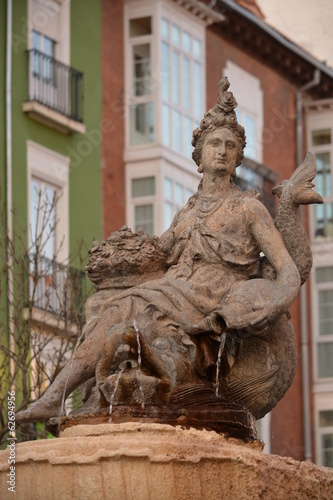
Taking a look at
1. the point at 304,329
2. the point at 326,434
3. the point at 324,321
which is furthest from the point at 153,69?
the point at 326,434

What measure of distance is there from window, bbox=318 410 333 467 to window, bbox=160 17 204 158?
762cm

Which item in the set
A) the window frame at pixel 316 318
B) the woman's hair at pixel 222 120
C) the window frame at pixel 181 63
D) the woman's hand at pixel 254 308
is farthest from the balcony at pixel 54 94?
the woman's hand at pixel 254 308

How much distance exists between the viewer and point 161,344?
12.6m

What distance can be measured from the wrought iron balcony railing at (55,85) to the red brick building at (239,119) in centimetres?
150

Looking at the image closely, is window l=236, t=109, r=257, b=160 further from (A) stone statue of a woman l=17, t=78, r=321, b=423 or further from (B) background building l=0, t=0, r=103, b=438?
(A) stone statue of a woman l=17, t=78, r=321, b=423

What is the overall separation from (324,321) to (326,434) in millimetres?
2648

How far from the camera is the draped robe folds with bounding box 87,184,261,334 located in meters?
12.9

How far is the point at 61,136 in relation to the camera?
3603cm

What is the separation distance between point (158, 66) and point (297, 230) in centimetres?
2568

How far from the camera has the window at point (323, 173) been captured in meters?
45.6

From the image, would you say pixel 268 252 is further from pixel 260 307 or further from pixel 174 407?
pixel 174 407

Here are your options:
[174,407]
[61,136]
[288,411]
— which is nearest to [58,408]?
[174,407]

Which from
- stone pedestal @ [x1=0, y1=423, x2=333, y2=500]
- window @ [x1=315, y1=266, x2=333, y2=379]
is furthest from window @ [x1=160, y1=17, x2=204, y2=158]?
stone pedestal @ [x1=0, y1=423, x2=333, y2=500]

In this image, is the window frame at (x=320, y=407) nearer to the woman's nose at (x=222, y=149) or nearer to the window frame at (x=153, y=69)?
the window frame at (x=153, y=69)
